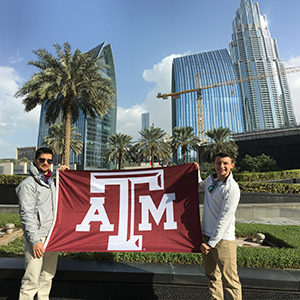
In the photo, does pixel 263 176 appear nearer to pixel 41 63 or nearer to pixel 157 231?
pixel 157 231

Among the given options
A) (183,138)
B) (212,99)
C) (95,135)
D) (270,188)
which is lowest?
(270,188)

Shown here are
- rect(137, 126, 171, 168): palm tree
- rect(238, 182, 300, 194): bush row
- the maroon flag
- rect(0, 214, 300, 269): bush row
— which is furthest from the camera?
rect(137, 126, 171, 168): palm tree

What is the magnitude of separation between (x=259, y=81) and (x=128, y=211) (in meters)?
199

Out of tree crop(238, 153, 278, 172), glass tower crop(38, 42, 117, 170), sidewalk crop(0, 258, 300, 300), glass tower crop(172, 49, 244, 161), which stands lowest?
sidewalk crop(0, 258, 300, 300)

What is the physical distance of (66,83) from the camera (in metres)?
16.4

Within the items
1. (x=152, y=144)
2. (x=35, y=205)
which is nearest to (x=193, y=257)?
(x=35, y=205)

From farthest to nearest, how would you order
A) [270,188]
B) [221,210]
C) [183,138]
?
[183,138] < [270,188] < [221,210]

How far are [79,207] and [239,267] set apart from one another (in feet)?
9.57

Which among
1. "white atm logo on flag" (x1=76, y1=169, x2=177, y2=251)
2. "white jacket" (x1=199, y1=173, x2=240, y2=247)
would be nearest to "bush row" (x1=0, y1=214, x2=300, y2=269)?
"white atm logo on flag" (x1=76, y1=169, x2=177, y2=251)

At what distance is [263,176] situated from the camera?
1767 cm

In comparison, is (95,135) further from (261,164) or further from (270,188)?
(270,188)

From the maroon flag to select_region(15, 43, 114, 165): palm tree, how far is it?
564 inches

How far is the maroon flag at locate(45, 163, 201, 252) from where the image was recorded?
308 cm

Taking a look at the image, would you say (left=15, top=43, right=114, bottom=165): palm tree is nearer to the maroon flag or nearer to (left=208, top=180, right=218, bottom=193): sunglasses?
the maroon flag
